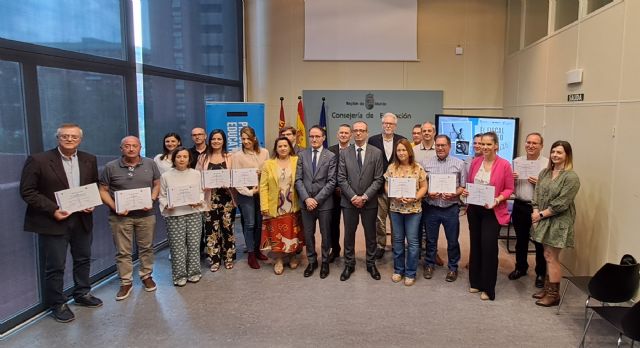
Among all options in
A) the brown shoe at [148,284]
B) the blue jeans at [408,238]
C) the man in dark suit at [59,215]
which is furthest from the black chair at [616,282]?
the man in dark suit at [59,215]

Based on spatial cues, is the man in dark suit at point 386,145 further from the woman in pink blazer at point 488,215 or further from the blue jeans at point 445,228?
the woman in pink blazer at point 488,215

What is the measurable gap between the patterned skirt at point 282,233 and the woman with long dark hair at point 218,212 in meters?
0.40

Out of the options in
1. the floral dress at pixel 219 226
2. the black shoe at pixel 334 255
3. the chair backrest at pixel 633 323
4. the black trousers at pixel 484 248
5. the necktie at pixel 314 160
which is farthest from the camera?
the black shoe at pixel 334 255

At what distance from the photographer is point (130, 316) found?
350 cm

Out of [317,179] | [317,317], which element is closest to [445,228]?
[317,179]

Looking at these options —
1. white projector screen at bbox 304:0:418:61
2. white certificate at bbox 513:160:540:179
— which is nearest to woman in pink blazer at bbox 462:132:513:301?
white certificate at bbox 513:160:540:179

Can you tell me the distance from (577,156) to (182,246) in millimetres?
3865

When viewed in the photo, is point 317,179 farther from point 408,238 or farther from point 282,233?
point 408,238

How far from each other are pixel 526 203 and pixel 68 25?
14.3 feet

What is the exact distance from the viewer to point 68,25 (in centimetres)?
386

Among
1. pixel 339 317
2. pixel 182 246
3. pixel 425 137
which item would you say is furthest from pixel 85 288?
pixel 425 137

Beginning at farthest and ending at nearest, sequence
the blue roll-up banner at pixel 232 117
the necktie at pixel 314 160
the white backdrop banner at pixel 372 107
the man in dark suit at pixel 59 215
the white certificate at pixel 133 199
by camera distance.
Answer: the white backdrop banner at pixel 372 107, the blue roll-up banner at pixel 232 117, the necktie at pixel 314 160, the white certificate at pixel 133 199, the man in dark suit at pixel 59 215

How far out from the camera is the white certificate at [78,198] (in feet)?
10.8

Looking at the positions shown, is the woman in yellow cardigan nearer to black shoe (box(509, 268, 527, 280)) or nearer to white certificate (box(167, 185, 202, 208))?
white certificate (box(167, 185, 202, 208))
